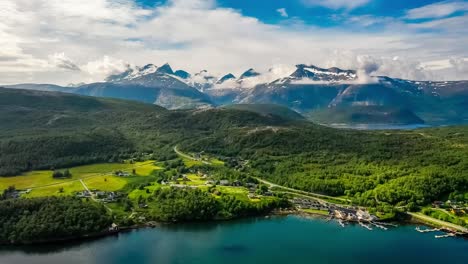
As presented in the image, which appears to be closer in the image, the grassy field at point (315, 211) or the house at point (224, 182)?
the grassy field at point (315, 211)

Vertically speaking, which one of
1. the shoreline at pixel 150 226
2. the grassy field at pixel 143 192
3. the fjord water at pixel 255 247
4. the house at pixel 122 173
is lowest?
the fjord water at pixel 255 247

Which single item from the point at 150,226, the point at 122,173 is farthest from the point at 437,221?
the point at 122,173

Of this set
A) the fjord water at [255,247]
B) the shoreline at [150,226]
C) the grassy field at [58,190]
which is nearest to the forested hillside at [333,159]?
the shoreline at [150,226]

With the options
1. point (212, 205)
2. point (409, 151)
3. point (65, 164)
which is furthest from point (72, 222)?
point (409, 151)

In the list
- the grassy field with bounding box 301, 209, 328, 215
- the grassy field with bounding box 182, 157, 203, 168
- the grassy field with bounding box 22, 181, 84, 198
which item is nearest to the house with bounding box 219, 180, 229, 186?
the grassy field with bounding box 182, 157, 203, 168

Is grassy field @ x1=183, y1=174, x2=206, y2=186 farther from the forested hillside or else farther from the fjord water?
the fjord water

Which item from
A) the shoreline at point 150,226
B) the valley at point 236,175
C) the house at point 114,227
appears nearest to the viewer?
the shoreline at point 150,226

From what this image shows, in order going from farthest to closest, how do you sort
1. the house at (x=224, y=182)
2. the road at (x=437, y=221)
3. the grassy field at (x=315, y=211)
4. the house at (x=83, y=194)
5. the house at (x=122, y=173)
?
the house at (x=122, y=173)
the house at (x=224, y=182)
the house at (x=83, y=194)
the grassy field at (x=315, y=211)
the road at (x=437, y=221)

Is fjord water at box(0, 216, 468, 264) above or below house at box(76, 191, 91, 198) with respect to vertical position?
below

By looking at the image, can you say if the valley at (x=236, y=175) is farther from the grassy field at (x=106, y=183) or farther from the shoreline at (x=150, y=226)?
the shoreline at (x=150, y=226)
